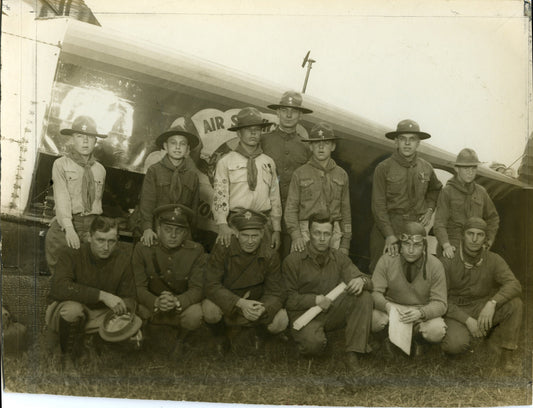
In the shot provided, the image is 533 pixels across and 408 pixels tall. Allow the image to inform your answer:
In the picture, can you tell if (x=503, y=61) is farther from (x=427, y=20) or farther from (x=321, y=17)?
(x=321, y=17)

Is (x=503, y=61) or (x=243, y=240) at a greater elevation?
(x=503, y=61)

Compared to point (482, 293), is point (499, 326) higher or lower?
lower

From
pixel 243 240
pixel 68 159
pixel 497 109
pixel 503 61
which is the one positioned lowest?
pixel 243 240

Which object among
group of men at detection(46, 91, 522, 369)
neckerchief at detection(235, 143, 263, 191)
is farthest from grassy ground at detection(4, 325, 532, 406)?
neckerchief at detection(235, 143, 263, 191)

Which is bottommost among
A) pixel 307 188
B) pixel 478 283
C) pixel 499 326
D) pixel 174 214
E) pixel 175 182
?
pixel 499 326

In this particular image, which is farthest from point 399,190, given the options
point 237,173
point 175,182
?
point 175,182

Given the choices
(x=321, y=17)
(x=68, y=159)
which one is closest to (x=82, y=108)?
(x=68, y=159)

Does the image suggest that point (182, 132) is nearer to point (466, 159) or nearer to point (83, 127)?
point (83, 127)
